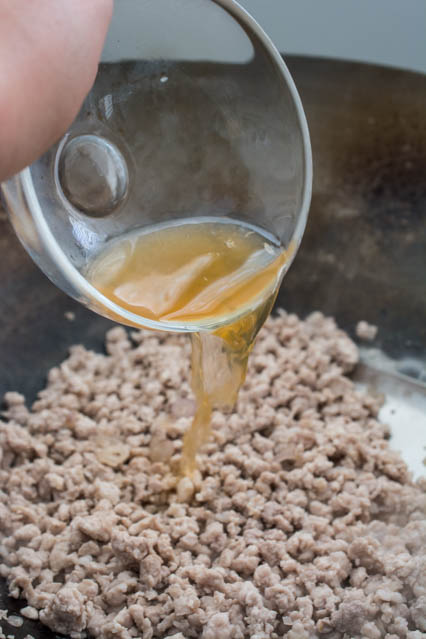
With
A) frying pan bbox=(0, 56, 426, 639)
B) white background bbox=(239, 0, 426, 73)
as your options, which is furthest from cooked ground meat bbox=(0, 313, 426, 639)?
white background bbox=(239, 0, 426, 73)

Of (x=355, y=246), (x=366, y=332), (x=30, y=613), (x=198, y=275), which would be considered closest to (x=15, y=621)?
(x=30, y=613)

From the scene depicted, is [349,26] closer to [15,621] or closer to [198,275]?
[198,275]

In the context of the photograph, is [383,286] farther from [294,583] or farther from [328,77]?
[294,583]

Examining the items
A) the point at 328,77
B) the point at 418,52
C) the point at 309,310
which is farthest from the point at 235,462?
the point at 418,52

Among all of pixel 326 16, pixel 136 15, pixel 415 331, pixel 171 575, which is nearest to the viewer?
pixel 136 15

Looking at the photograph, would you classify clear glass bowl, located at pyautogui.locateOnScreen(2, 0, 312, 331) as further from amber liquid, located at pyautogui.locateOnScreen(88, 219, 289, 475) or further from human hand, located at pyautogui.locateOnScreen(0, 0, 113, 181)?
human hand, located at pyautogui.locateOnScreen(0, 0, 113, 181)

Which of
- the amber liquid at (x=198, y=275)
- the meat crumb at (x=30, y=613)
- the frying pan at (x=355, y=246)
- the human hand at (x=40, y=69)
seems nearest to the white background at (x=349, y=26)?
the frying pan at (x=355, y=246)

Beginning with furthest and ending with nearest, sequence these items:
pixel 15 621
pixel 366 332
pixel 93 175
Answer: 1. pixel 366 332
2. pixel 15 621
3. pixel 93 175
